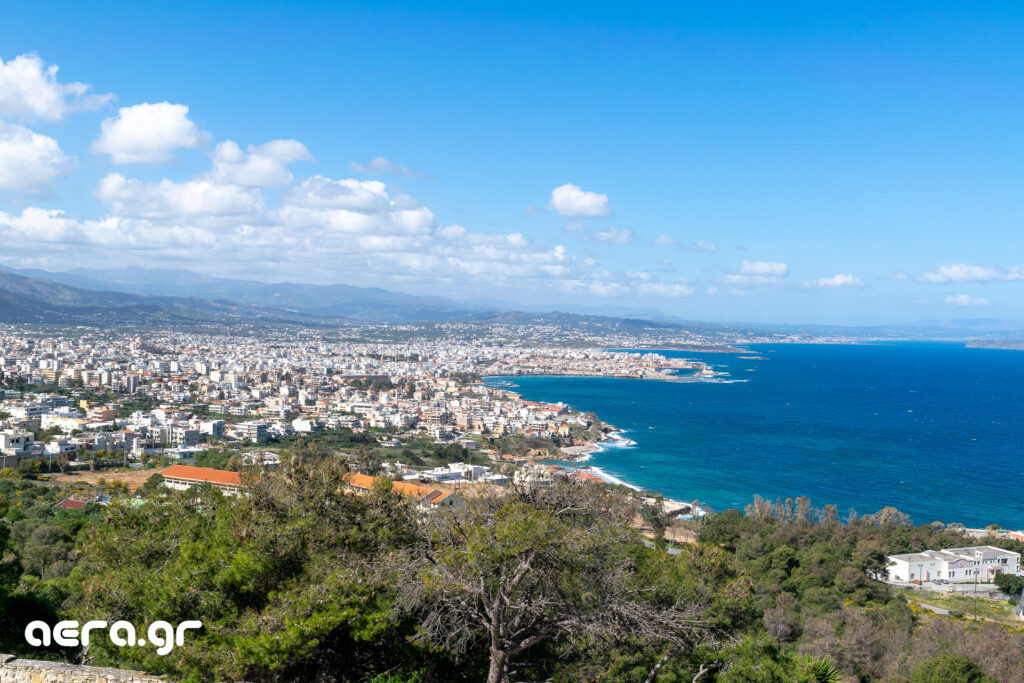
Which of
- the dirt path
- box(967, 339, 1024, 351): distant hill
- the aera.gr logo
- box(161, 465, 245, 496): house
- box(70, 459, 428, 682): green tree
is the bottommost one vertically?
the dirt path

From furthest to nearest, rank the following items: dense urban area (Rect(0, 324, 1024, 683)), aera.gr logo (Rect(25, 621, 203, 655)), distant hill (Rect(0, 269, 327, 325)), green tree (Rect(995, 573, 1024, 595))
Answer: distant hill (Rect(0, 269, 327, 325)) → green tree (Rect(995, 573, 1024, 595)) → aera.gr logo (Rect(25, 621, 203, 655)) → dense urban area (Rect(0, 324, 1024, 683))

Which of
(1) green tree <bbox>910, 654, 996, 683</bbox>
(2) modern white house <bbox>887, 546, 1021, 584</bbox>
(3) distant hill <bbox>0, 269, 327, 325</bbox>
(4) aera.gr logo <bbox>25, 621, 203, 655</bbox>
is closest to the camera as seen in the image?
(4) aera.gr logo <bbox>25, 621, 203, 655</bbox>

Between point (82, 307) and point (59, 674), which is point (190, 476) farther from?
point (82, 307)

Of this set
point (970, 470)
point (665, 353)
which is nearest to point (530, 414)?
point (970, 470)

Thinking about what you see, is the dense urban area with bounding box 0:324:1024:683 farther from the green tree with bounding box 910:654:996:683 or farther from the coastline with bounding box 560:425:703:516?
the coastline with bounding box 560:425:703:516

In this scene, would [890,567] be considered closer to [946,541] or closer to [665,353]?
[946,541]

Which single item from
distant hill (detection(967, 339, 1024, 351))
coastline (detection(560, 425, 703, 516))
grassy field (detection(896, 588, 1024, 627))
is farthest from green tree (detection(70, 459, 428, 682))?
distant hill (detection(967, 339, 1024, 351))
